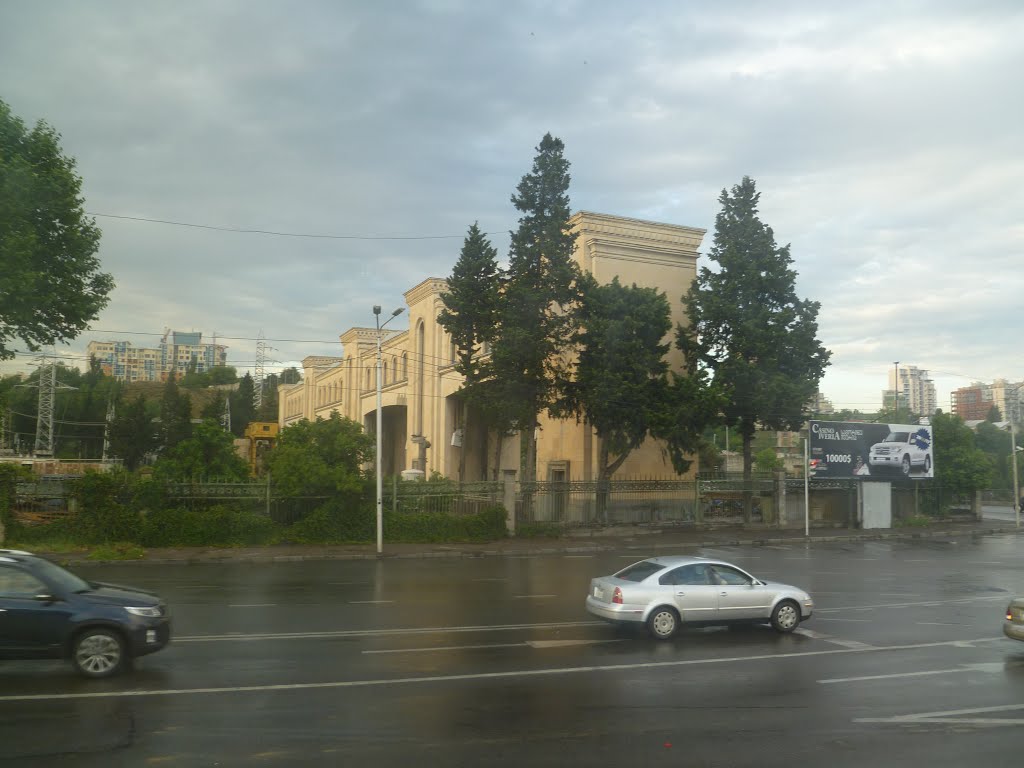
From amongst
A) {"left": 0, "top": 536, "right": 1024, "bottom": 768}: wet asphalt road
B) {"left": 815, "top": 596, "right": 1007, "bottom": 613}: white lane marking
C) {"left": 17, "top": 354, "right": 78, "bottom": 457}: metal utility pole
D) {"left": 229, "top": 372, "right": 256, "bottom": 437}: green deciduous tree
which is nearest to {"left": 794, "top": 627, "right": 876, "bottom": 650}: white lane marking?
{"left": 0, "top": 536, "right": 1024, "bottom": 768}: wet asphalt road

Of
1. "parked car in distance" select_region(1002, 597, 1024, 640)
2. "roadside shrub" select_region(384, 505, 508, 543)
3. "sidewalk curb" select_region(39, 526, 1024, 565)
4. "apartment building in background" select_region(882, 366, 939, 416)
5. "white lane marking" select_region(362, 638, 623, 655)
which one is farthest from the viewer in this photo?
"apartment building in background" select_region(882, 366, 939, 416)

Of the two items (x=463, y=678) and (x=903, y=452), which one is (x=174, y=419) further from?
(x=463, y=678)

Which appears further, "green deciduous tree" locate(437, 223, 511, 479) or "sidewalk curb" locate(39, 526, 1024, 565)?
"green deciduous tree" locate(437, 223, 511, 479)

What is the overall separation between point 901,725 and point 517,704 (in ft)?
13.2

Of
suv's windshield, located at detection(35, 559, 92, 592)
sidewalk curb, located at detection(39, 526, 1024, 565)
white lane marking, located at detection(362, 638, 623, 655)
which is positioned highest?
suv's windshield, located at detection(35, 559, 92, 592)

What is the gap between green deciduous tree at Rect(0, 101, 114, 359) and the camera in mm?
21828

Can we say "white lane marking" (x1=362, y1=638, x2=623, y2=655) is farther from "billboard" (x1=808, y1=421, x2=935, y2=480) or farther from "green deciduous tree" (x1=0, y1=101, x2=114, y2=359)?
"billboard" (x1=808, y1=421, x2=935, y2=480)

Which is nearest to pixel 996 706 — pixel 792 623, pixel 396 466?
pixel 792 623

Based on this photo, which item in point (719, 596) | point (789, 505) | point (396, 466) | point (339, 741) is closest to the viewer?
point (339, 741)

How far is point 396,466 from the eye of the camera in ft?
233

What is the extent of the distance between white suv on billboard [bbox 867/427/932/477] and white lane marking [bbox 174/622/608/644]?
110 feet

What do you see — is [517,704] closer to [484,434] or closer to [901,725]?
[901,725]

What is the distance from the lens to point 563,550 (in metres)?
30.5

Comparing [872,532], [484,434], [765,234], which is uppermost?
[765,234]
